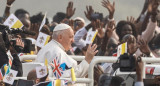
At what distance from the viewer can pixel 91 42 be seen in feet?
41.4

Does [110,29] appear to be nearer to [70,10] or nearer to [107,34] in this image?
[107,34]

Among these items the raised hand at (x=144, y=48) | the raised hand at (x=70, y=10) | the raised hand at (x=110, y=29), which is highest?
the raised hand at (x=70, y=10)

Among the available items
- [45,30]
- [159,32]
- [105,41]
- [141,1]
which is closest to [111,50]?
[105,41]

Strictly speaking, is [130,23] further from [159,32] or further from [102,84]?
[102,84]

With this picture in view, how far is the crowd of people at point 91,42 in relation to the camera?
29.7 feet

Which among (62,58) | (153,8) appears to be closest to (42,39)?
(153,8)

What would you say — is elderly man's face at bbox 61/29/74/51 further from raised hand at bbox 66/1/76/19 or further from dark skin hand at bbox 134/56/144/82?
raised hand at bbox 66/1/76/19

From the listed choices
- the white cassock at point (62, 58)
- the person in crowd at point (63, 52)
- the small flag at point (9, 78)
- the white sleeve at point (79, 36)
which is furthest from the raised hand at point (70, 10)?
the small flag at point (9, 78)

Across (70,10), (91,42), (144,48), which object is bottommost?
(144,48)

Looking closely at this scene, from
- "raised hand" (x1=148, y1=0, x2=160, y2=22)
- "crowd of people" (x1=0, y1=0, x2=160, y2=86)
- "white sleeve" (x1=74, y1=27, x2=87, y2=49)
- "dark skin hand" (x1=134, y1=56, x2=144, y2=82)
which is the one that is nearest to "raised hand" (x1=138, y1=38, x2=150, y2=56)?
"crowd of people" (x1=0, y1=0, x2=160, y2=86)

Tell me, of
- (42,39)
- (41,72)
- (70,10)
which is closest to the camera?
(41,72)

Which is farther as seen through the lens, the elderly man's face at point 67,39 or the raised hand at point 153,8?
the raised hand at point 153,8

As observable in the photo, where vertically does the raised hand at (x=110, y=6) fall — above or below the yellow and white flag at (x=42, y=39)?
above

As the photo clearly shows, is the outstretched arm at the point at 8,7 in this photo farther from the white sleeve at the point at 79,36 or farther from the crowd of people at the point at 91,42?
the white sleeve at the point at 79,36
